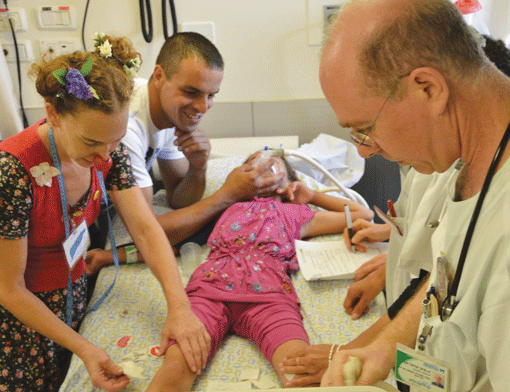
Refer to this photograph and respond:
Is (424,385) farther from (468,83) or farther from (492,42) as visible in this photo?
(492,42)

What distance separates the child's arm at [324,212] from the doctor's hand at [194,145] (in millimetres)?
497

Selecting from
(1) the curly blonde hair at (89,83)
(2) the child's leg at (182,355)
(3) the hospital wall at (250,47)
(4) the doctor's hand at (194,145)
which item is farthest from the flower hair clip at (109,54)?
(3) the hospital wall at (250,47)

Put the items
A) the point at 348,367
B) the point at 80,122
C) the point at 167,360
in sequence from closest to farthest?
1. the point at 348,367
2. the point at 80,122
3. the point at 167,360

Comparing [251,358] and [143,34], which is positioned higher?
[143,34]

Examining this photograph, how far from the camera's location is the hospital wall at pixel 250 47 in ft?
9.87

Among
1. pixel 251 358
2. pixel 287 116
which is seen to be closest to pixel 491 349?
pixel 251 358

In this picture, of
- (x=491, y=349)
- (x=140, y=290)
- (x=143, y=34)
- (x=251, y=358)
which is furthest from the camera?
(x=143, y=34)

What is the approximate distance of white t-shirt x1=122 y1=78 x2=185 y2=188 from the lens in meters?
2.10

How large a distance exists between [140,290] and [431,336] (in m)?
1.33

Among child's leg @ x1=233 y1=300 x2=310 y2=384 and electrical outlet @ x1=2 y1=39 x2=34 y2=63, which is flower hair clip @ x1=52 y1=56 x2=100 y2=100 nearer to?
child's leg @ x1=233 y1=300 x2=310 y2=384

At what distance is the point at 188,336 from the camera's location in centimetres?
150

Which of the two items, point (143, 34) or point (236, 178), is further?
point (143, 34)

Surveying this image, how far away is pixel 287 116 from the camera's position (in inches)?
130

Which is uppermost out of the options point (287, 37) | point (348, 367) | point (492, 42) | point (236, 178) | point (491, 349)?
point (492, 42)
